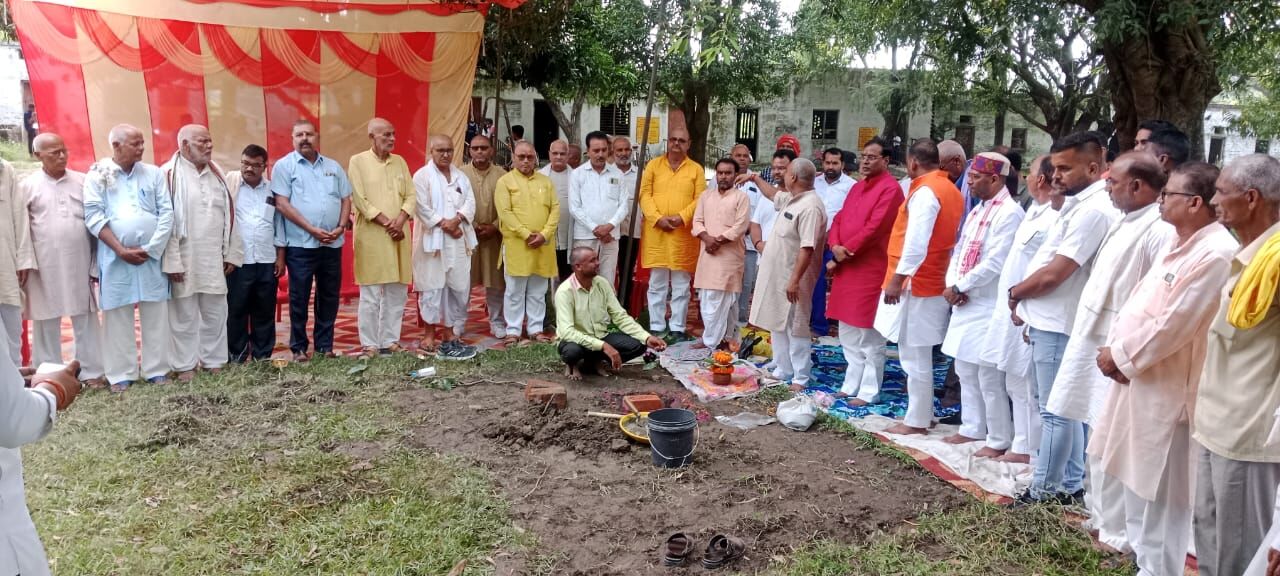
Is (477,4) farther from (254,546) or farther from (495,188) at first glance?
(254,546)

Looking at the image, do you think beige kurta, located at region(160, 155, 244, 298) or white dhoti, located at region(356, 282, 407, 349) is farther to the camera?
white dhoti, located at region(356, 282, 407, 349)

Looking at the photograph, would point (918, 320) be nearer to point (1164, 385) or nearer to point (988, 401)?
point (988, 401)

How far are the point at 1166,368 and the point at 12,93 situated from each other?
1993 cm

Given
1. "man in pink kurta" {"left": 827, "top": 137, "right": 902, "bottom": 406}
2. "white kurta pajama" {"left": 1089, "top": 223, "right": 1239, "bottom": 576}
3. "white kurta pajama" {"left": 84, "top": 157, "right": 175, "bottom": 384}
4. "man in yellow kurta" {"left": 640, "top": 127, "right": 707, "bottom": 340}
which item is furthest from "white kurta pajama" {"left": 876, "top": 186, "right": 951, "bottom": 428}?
"white kurta pajama" {"left": 84, "top": 157, "right": 175, "bottom": 384}

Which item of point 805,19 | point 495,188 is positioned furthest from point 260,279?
point 805,19

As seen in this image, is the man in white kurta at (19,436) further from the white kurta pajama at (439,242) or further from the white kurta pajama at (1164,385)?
the white kurta pajama at (439,242)

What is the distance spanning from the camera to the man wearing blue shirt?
6.50 metres

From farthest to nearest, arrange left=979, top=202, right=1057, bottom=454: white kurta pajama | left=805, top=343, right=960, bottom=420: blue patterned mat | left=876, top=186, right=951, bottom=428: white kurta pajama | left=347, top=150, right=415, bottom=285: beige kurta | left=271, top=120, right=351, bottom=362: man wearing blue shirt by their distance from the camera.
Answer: left=347, top=150, right=415, bottom=285: beige kurta < left=271, top=120, right=351, bottom=362: man wearing blue shirt < left=805, top=343, right=960, bottom=420: blue patterned mat < left=876, top=186, right=951, bottom=428: white kurta pajama < left=979, top=202, right=1057, bottom=454: white kurta pajama

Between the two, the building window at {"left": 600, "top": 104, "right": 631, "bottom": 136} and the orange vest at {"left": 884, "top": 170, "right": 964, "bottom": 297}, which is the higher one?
the building window at {"left": 600, "top": 104, "right": 631, "bottom": 136}

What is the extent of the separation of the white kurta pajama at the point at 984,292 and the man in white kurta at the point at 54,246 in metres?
5.57

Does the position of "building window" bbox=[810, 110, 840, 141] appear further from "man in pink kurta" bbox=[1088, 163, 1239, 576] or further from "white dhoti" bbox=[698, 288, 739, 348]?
"man in pink kurta" bbox=[1088, 163, 1239, 576]

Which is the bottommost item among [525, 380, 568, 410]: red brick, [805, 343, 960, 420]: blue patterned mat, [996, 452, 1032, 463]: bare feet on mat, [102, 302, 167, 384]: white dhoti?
[805, 343, 960, 420]: blue patterned mat

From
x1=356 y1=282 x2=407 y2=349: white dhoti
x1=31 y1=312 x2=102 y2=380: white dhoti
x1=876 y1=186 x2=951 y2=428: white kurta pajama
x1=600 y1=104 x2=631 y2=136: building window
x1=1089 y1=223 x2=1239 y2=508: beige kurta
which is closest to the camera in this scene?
x1=1089 y1=223 x2=1239 y2=508: beige kurta

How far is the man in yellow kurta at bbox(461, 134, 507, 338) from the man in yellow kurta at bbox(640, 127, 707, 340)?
1.32 m
